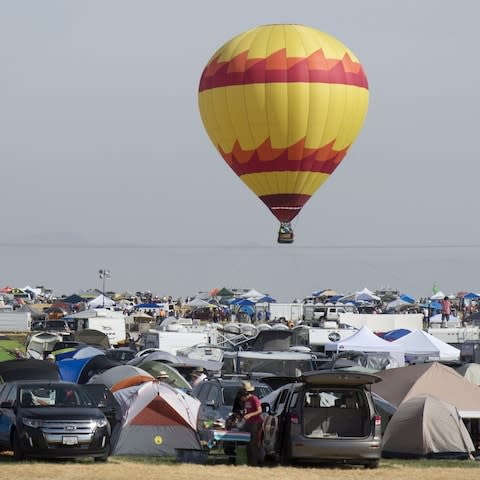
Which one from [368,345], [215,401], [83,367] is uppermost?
[368,345]

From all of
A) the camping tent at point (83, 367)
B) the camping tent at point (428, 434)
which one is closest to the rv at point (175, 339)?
the camping tent at point (83, 367)

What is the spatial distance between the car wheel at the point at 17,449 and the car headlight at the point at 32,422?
28 centimetres

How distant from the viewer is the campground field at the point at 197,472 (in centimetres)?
1920

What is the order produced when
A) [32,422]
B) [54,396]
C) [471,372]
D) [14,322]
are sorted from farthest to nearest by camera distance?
[14,322]
[471,372]
[54,396]
[32,422]

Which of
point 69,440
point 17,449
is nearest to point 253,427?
point 69,440

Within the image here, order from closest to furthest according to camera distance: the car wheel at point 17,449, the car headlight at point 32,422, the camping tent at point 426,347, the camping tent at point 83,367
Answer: the car headlight at point 32,422
the car wheel at point 17,449
the camping tent at point 83,367
the camping tent at point 426,347

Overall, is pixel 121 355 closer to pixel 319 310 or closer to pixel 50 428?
pixel 50 428

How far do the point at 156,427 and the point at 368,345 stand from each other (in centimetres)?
2197

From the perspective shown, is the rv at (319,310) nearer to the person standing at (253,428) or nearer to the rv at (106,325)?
the rv at (106,325)

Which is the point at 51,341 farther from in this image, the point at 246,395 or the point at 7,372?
the point at 246,395

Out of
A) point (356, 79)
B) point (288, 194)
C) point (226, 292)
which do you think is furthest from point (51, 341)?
point (226, 292)

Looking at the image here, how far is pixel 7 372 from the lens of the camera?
3025 centimetres

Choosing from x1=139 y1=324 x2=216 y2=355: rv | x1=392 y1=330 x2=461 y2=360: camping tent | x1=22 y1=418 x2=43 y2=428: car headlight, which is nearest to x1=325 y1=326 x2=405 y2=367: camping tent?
x1=392 y1=330 x2=461 y2=360: camping tent

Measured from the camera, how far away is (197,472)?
19.9 meters
